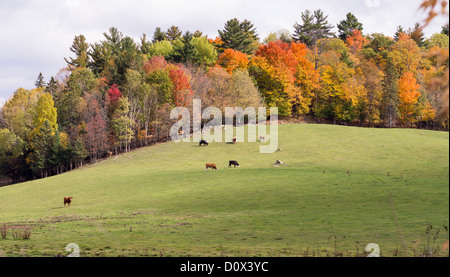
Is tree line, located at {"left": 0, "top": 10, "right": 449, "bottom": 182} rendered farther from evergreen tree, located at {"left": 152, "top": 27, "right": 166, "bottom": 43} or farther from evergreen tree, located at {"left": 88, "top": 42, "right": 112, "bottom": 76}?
evergreen tree, located at {"left": 152, "top": 27, "right": 166, "bottom": 43}

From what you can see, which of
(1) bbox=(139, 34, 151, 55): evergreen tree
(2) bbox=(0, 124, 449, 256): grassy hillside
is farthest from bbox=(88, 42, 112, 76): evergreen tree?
(2) bbox=(0, 124, 449, 256): grassy hillside

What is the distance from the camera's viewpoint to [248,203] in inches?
1426

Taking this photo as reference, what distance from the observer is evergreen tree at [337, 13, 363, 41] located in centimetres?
16380

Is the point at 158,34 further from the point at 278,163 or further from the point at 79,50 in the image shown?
the point at 278,163

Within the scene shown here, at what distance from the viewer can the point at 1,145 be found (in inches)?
4055

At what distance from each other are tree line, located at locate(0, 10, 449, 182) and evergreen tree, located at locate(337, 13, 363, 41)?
42.8 meters

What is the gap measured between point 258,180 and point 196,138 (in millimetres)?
40968

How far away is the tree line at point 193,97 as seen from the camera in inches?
3733

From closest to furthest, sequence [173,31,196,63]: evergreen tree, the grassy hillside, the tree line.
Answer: the grassy hillside → the tree line → [173,31,196,63]: evergreen tree

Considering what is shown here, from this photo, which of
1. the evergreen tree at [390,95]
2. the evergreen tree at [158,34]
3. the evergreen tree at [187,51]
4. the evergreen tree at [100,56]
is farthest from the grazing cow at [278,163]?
the evergreen tree at [158,34]

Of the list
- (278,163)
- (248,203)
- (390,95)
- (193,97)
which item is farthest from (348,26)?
(248,203)

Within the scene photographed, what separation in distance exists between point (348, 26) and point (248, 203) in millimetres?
A: 144303

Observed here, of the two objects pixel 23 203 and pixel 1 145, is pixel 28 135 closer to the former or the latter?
pixel 1 145
